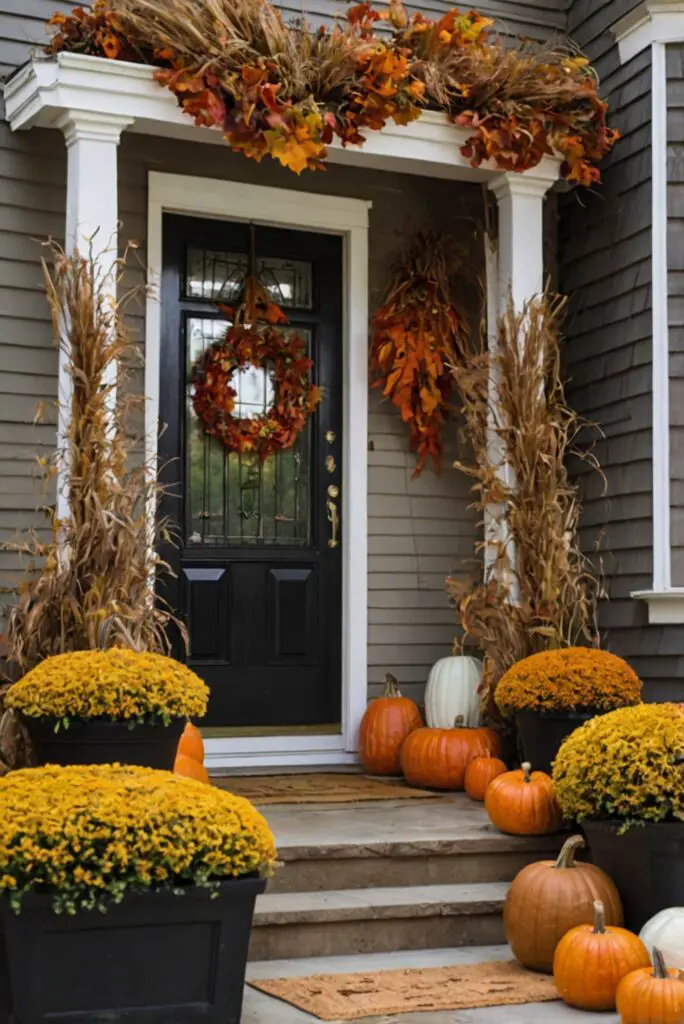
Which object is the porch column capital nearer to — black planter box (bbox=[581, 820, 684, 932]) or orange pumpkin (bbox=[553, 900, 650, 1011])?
black planter box (bbox=[581, 820, 684, 932])

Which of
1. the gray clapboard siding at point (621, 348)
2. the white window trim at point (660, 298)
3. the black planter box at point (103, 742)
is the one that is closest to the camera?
the black planter box at point (103, 742)

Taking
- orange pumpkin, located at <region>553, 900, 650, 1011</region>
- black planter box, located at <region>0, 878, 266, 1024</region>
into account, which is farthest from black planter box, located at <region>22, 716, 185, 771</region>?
orange pumpkin, located at <region>553, 900, 650, 1011</region>

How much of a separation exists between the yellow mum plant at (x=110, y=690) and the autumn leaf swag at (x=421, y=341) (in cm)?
236

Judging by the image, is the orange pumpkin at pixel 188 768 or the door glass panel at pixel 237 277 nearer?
the orange pumpkin at pixel 188 768

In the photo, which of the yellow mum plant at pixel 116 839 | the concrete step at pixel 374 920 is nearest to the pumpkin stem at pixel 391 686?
the concrete step at pixel 374 920

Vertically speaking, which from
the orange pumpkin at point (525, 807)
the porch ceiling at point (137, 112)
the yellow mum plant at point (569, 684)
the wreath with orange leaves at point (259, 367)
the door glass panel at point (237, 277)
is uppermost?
the porch ceiling at point (137, 112)

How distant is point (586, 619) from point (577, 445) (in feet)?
3.11

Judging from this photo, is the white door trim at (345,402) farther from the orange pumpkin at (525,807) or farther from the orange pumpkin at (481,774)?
the orange pumpkin at (525,807)

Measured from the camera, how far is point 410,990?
3922 mm

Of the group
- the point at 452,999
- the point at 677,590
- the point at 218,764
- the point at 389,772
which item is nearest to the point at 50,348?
the point at 218,764

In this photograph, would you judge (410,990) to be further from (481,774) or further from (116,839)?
(481,774)

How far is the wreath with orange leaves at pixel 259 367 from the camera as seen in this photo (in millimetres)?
6102

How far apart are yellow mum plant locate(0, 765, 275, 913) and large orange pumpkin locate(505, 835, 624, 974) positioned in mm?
1085

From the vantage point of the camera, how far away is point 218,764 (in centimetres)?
605
